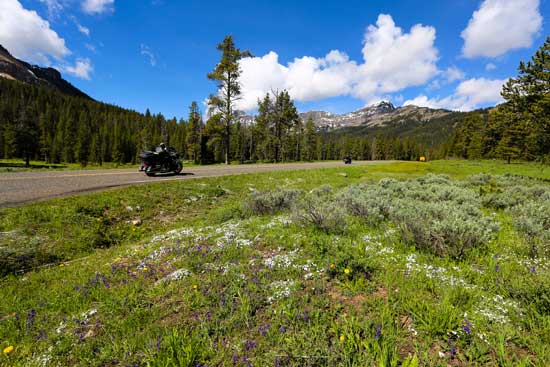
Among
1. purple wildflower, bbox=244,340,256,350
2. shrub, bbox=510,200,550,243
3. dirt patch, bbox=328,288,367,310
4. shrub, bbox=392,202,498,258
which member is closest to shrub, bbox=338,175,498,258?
shrub, bbox=392,202,498,258

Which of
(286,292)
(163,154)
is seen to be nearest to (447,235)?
(286,292)

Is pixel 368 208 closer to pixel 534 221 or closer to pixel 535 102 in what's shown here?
pixel 534 221

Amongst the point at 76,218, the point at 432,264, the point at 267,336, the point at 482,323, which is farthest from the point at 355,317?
the point at 76,218

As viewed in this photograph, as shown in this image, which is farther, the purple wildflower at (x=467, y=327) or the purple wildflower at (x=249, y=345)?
the purple wildflower at (x=249, y=345)

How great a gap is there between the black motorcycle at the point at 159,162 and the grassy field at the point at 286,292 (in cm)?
794

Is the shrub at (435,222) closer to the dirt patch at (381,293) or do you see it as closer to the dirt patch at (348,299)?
the dirt patch at (381,293)

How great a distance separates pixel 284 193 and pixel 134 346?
694 cm

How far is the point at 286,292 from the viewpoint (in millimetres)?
3270

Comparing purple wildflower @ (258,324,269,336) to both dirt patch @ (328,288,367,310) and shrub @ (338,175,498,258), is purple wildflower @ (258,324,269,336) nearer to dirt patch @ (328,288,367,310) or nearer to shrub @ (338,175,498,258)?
dirt patch @ (328,288,367,310)

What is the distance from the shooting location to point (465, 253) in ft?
13.3

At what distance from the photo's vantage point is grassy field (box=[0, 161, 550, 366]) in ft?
7.70

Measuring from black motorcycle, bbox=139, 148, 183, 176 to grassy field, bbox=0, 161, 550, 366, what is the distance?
7.94m

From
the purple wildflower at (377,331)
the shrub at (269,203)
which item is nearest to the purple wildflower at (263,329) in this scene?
the purple wildflower at (377,331)

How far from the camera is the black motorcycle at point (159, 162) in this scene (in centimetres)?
1417
